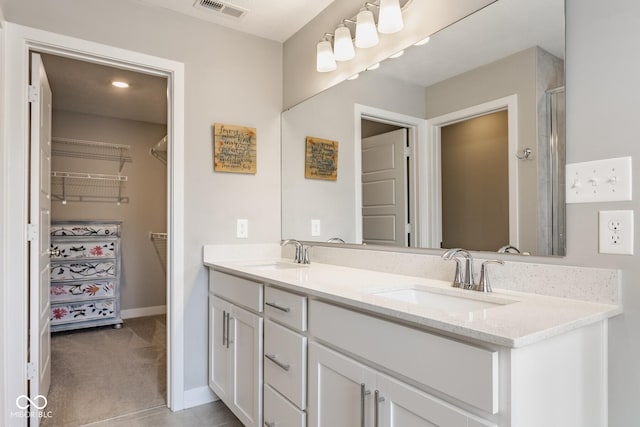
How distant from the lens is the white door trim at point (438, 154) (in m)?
1.32

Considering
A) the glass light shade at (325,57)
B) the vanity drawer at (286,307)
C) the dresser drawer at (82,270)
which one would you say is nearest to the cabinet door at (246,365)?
the vanity drawer at (286,307)

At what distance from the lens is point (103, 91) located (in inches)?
137

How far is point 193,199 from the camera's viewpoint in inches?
89.7

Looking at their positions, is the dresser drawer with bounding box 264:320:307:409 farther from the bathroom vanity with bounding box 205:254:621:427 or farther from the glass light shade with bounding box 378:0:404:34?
the glass light shade with bounding box 378:0:404:34

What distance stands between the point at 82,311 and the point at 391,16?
3.87 m

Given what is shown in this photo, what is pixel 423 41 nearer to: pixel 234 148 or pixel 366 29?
pixel 366 29

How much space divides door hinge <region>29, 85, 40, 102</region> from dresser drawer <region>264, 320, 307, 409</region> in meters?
1.61

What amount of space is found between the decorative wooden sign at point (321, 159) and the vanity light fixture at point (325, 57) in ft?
1.34

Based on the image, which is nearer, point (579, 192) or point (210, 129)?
point (579, 192)

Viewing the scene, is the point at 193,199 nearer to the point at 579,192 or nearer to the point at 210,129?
the point at 210,129

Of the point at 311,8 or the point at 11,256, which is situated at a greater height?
Answer: the point at 311,8

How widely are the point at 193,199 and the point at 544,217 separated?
181cm

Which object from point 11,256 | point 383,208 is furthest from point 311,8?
point 11,256

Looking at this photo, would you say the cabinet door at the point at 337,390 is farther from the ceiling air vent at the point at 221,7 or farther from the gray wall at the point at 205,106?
the ceiling air vent at the point at 221,7
